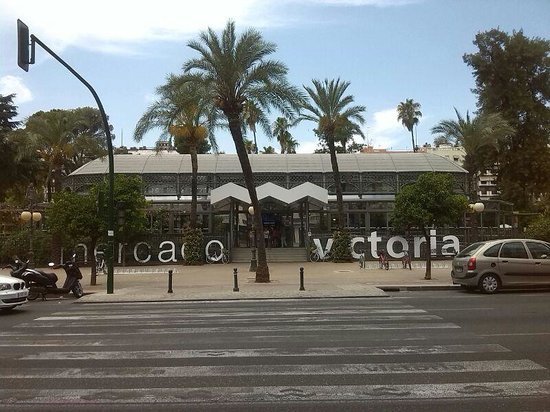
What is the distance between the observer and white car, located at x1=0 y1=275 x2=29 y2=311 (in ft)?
44.7

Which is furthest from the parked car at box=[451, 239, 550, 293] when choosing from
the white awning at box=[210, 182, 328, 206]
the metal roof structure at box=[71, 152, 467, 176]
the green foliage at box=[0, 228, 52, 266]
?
the green foliage at box=[0, 228, 52, 266]

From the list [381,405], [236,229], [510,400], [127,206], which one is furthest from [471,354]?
[236,229]

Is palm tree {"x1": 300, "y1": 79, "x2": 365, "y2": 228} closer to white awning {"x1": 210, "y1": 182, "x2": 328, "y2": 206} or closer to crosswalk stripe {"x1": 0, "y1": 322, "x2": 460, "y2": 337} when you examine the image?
white awning {"x1": 210, "y1": 182, "x2": 328, "y2": 206}

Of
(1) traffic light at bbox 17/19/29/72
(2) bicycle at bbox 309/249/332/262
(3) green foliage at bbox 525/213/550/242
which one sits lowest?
(2) bicycle at bbox 309/249/332/262

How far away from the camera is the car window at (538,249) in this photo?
17.2 metres

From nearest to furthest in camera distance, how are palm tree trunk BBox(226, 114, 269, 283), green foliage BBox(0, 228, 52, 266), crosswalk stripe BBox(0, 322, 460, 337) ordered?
1. crosswalk stripe BBox(0, 322, 460, 337)
2. palm tree trunk BBox(226, 114, 269, 283)
3. green foliage BBox(0, 228, 52, 266)

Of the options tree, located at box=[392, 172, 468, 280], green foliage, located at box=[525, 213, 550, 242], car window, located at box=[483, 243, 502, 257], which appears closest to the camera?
→ car window, located at box=[483, 243, 502, 257]

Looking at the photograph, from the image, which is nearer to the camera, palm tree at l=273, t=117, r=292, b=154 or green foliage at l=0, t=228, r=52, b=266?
green foliage at l=0, t=228, r=52, b=266

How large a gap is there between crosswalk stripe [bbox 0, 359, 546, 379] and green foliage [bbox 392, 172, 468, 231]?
45.7 ft

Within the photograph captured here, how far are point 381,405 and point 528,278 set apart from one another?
1302cm

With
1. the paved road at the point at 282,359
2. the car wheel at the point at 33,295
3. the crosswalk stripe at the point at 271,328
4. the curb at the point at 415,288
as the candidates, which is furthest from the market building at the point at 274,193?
the crosswalk stripe at the point at 271,328

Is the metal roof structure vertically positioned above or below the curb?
above

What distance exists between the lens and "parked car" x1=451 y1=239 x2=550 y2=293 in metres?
16.9

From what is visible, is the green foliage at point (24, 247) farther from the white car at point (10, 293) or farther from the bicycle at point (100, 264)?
the white car at point (10, 293)
